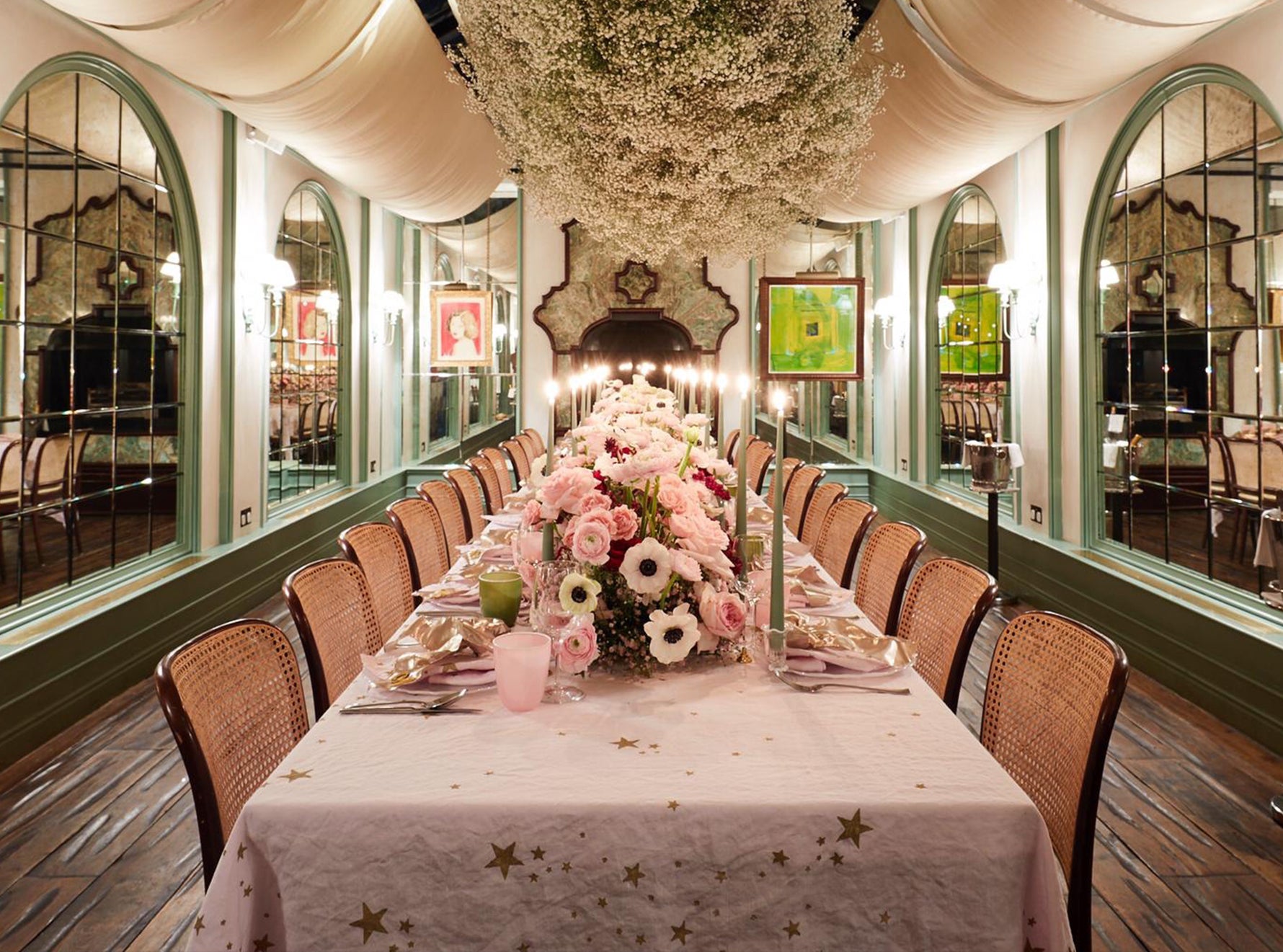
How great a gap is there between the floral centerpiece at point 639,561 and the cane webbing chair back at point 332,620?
0.53m

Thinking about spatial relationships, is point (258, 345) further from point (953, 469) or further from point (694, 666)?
point (953, 469)

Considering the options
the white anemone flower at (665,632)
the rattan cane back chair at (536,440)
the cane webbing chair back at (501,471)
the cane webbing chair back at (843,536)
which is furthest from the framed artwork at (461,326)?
the white anemone flower at (665,632)

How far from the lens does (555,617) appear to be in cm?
181

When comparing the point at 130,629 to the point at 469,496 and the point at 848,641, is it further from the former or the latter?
the point at 848,641

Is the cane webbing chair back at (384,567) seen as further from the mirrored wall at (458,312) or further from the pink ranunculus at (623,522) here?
the mirrored wall at (458,312)

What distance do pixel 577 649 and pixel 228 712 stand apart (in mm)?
673

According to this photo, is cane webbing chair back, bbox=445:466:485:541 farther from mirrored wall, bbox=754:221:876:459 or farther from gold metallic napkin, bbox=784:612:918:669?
mirrored wall, bbox=754:221:876:459

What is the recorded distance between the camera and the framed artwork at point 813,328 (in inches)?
326

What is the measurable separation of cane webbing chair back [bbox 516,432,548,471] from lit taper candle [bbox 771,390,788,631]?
5.00 metres

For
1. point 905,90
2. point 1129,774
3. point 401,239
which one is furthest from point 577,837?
point 401,239

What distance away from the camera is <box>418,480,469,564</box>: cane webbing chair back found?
12.6 feet

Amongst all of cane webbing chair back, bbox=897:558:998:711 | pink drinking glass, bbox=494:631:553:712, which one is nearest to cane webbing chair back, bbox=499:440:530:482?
cane webbing chair back, bbox=897:558:998:711

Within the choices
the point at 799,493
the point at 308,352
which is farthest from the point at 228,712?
the point at 308,352

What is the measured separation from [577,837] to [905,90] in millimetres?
4441
